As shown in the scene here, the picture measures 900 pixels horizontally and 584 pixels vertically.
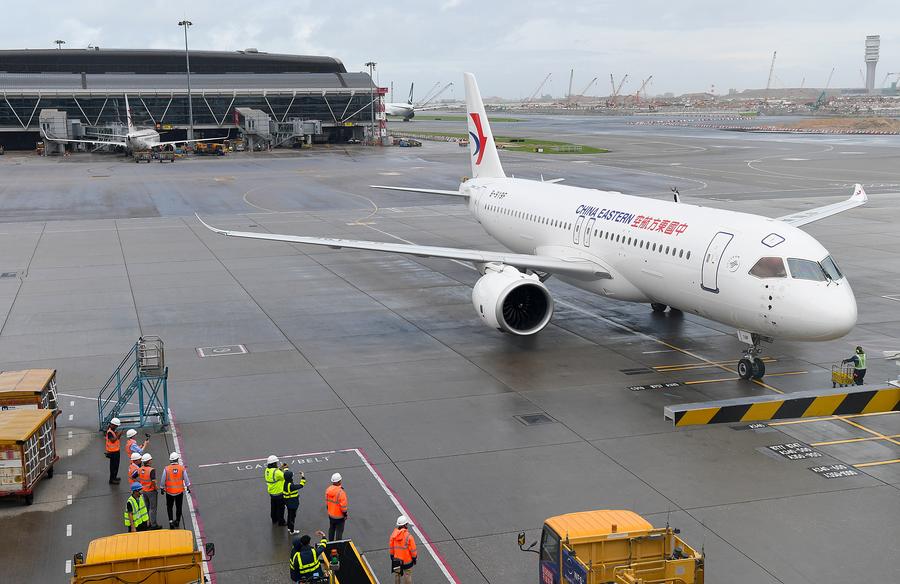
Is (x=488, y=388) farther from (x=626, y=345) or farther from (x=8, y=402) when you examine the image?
(x=8, y=402)

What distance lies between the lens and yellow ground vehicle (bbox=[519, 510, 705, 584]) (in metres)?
13.5

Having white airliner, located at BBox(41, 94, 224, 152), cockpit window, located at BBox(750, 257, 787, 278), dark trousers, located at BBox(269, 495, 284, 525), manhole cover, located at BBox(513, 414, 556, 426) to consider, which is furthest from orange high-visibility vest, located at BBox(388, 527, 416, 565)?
white airliner, located at BBox(41, 94, 224, 152)

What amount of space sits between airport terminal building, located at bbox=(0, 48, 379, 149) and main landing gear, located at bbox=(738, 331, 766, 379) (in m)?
110

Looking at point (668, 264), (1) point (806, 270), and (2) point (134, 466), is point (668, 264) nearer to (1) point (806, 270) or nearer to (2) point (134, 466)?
(1) point (806, 270)

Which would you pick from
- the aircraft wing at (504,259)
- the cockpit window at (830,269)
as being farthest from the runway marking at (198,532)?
the cockpit window at (830,269)

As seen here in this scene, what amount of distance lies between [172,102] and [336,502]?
422 ft

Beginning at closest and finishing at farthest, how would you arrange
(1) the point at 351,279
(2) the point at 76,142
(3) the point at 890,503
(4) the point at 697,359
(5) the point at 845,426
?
(3) the point at 890,503
(5) the point at 845,426
(4) the point at 697,359
(1) the point at 351,279
(2) the point at 76,142

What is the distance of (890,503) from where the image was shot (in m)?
18.7

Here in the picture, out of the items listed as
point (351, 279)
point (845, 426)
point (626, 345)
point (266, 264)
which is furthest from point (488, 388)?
point (266, 264)

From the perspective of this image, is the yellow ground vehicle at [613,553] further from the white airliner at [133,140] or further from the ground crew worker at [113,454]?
the white airliner at [133,140]

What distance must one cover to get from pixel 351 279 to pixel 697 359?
18728 millimetres

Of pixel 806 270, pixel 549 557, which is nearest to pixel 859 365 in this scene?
pixel 806 270

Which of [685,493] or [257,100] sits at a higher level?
[257,100]

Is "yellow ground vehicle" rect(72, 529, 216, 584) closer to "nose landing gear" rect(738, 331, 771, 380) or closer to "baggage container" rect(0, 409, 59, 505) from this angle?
"baggage container" rect(0, 409, 59, 505)
